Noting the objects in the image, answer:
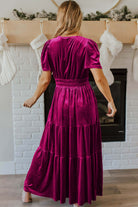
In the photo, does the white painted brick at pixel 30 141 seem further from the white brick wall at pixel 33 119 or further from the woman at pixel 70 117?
the woman at pixel 70 117

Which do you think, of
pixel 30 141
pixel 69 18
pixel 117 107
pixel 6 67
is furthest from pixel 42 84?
pixel 117 107

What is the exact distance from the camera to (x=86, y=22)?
85.7 inches

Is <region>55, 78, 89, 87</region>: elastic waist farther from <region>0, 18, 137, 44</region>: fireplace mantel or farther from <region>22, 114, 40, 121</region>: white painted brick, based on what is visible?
<region>22, 114, 40, 121</region>: white painted brick

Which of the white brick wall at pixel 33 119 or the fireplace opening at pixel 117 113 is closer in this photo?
the white brick wall at pixel 33 119

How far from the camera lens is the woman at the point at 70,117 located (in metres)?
1.55

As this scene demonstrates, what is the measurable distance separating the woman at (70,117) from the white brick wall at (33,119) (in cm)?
64

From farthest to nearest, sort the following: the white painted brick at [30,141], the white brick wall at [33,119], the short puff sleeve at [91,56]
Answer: the white painted brick at [30,141] → the white brick wall at [33,119] → the short puff sleeve at [91,56]

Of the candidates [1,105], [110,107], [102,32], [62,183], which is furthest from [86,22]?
[62,183]

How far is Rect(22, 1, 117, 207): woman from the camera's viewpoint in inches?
61.0

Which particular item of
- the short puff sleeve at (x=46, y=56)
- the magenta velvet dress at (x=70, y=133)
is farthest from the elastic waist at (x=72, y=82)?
the short puff sleeve at (x=46, y=56)

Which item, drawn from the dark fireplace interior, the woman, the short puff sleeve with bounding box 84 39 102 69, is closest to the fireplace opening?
the dark fireplace interior

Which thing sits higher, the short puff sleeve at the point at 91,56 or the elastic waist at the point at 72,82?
the short puff sleeve at the point at 91,56

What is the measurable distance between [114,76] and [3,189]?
57.0 inches

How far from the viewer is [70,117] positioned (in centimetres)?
168
